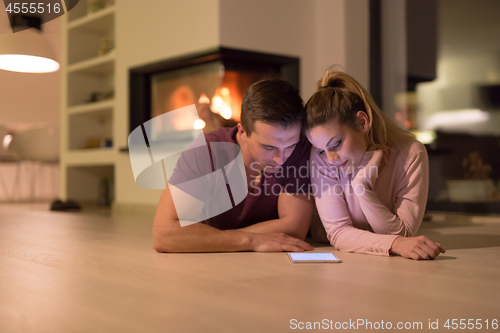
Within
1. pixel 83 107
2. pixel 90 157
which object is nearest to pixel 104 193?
pixel 90 157

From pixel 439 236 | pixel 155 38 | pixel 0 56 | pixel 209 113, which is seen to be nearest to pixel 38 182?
pixel 155 38

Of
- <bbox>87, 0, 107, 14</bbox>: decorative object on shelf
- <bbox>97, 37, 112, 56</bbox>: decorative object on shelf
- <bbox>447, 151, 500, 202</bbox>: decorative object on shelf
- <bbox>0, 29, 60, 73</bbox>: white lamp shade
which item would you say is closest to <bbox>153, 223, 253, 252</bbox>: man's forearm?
<bbox>0, 29, 60, 73</bbox>: white lamp shade

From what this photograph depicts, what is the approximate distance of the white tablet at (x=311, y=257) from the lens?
4.55 ft

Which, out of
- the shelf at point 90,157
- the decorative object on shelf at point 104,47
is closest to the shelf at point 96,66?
the decorative object on shelf at point 104,47

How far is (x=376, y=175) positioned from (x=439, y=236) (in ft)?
2.60

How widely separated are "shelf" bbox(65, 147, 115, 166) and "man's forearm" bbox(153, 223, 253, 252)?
107 inches

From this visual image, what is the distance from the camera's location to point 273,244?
1529 millimetres

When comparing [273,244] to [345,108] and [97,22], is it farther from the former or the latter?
[97,22]

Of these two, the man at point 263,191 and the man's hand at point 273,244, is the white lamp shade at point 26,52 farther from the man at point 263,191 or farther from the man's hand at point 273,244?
the man's hand at point 273,244

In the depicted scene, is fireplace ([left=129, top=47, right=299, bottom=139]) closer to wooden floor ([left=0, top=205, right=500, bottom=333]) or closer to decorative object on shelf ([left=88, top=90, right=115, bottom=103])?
decorative object on shelf ([left=88, top=90, right=115, bottom=103])

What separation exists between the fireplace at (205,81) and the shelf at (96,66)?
19.8 inches

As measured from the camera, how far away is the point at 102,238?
2.06 m

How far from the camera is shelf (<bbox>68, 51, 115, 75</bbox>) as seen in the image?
4129mm

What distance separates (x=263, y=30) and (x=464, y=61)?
1.35 m
